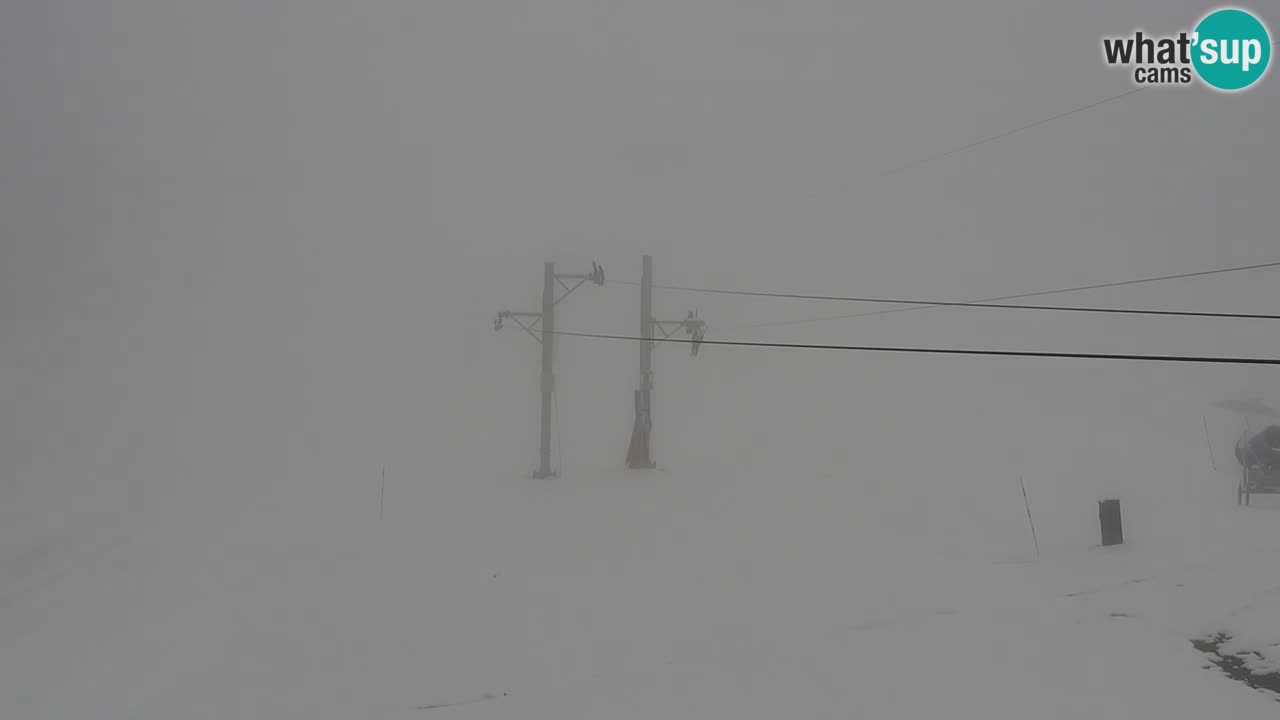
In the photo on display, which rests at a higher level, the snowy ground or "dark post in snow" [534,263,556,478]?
"dark post in snow" [534,263,556,478]

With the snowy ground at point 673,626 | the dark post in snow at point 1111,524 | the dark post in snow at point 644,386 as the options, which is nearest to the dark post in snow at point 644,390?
the dark post in snow at point 644,386

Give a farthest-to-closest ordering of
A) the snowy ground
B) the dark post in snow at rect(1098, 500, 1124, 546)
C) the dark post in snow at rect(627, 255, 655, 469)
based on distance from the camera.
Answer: the dark post in snow at rect(627, 255, 655, 469) < the dark post in snow at rect(1098, 500, 1124, 546) < the snowy ground

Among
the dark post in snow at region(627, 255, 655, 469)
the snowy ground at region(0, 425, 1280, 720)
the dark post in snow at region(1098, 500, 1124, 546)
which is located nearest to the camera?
the snowy ground at region(0, 425, 1280, 720)

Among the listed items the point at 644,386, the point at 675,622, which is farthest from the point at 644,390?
the point at 675,622

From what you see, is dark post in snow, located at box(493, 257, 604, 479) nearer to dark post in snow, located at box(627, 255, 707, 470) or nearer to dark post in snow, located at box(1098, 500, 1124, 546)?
dark post in snow, located at box(627, 255, 707, 470)

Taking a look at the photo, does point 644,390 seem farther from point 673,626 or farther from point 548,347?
point 673,626

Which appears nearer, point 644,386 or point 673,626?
point 673,626

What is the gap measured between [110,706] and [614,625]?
595 cm

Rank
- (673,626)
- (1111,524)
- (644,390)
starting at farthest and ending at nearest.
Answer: (644,390)
(1111,524)
(673,626)

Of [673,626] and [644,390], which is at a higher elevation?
[644,390]

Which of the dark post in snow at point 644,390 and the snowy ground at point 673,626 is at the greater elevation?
the dark post in snow at point 644,390

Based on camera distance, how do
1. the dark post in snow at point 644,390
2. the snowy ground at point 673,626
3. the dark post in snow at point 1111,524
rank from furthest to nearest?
the dark post in snow at point 644,390 → the dark post in snow at point 1111,524 → the snowy ground at point 673,626

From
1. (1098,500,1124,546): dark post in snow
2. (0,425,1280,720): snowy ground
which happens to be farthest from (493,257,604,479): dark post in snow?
(1098,500,1124,546): dark post in snow

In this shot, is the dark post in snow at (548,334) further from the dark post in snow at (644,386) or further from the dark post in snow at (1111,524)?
the dark post in snow at (1111,524)
